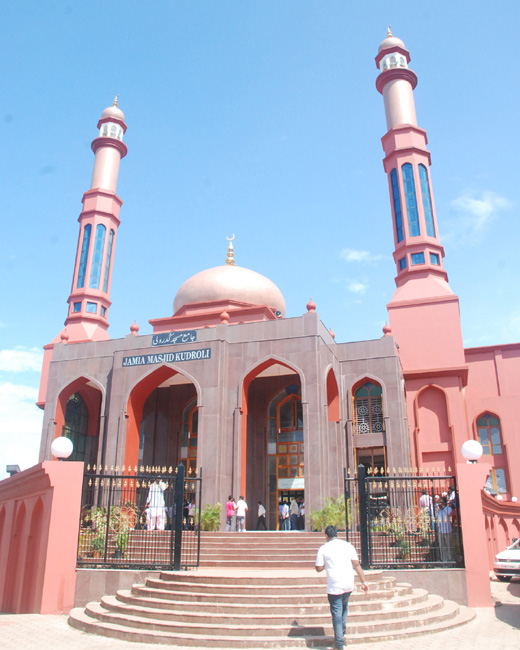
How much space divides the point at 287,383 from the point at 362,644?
41.7ft

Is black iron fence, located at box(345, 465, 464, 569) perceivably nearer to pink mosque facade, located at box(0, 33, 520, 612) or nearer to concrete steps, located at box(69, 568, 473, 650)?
concrete steps, located at box(69, 568, 473, 650)

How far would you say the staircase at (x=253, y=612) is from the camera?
6711 mm

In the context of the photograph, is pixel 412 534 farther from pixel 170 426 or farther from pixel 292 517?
pixel 170 426

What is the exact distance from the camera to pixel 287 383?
1917 cm

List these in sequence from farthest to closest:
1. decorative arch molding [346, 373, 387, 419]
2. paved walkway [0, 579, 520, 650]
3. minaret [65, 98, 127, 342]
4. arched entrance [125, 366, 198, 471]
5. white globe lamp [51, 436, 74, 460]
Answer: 1. minaret [65, 98, 127, 342]
2. arched entrance [125, 366, 198, 471]
3. decorative arch molding [346, 373, 387, 419]
4. white globe lamp [51, 436, 74, 460]
5. paved walkway [0, 579, 520, 650]

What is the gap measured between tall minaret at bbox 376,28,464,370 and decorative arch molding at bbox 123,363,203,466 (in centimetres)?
810

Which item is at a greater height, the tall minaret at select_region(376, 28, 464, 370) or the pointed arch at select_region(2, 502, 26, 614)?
the tall minaret at select_region(376, 28, 464, 370)

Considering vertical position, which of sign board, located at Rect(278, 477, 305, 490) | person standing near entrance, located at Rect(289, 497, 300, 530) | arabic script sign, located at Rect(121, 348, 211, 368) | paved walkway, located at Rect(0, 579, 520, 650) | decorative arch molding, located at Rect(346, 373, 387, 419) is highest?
arabic script sign, located at Rect(121, 348, 211, 368)

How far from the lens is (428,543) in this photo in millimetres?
10297

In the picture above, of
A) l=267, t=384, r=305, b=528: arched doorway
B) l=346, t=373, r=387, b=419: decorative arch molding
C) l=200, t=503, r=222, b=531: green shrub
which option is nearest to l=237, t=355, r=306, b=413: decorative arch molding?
l=346, t=373, r=387, b=419: decorative arch molding

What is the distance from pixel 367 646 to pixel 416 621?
1.17m

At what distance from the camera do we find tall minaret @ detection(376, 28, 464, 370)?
20.2 meters

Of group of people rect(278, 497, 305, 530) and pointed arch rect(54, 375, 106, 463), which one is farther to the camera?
pointed arch rect(54, 375, 106, 463)

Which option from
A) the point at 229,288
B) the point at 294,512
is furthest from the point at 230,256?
the point at 294,512
